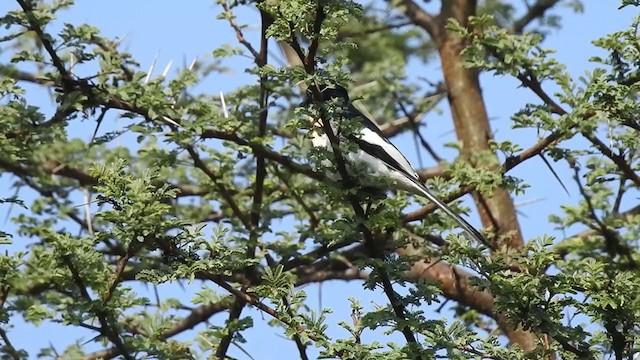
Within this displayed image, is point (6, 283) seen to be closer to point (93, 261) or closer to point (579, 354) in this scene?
point (93, 261)

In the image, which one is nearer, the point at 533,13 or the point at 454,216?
the point at 454,216

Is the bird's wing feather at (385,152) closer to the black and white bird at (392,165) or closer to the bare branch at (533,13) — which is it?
the black and white bird at (392,165)

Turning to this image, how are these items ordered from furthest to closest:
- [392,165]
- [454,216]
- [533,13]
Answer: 1. [533,13]
2. [392,165]
3. [454,216]

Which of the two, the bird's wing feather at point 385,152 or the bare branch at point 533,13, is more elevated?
the bare branch at point 533,13

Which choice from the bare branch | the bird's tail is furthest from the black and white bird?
the bare branch

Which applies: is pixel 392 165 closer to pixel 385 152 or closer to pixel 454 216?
pixel 385 152

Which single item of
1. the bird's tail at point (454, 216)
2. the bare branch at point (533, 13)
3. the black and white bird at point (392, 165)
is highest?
the bare branch at point (533, 13)

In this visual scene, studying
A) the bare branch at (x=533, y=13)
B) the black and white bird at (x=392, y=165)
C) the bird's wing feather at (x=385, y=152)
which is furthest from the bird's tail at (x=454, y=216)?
the bare branch at (x=533, y=13)

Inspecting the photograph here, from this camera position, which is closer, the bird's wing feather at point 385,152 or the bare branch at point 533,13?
the bird's wing feather at point 385,152

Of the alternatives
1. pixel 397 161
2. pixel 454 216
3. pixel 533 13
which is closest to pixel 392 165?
pixel 397 161

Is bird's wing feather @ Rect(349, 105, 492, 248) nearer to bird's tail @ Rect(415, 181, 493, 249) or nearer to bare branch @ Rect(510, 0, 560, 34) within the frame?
bird's tail @ Rect(415, 181, 493, 249)

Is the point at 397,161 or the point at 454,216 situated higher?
the point at 397,161

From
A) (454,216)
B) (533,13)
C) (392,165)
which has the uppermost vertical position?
(533,13)

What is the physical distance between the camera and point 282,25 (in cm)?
346
